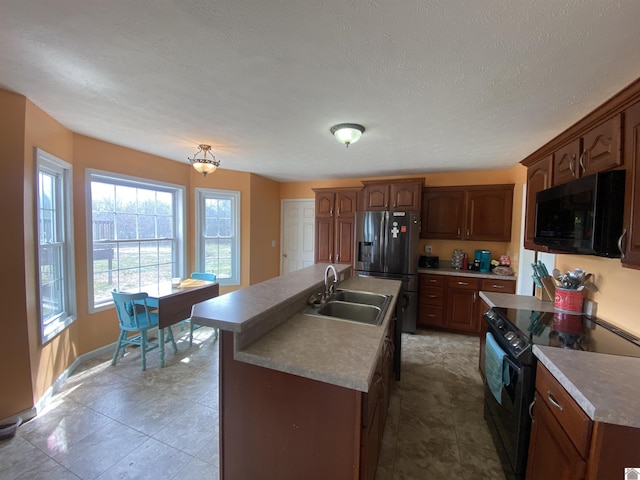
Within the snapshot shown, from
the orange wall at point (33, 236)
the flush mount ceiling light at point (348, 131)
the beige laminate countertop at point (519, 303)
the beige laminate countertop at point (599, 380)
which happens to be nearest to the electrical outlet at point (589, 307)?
the beige laminate countertop at point (519, 303)

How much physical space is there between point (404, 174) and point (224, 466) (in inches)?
159

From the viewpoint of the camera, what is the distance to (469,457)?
170cm

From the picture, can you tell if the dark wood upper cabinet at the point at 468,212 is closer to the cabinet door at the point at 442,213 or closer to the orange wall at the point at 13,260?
the cabinet door at the point at 442,213

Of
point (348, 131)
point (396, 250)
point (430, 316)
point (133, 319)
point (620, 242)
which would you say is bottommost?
point (430, 316)

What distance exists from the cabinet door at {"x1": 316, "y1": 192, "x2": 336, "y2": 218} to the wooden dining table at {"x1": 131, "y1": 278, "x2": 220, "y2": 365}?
2071 millimetres

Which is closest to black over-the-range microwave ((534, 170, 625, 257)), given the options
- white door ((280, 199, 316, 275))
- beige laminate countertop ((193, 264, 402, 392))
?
beige laminate countertop ((193, 264, 402, 392))

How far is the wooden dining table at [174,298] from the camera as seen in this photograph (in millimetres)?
2615

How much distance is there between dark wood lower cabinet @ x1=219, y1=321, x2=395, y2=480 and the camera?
3.58 feet

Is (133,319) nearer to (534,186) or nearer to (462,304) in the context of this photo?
(462,304)

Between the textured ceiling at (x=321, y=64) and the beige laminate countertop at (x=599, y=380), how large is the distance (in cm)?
148

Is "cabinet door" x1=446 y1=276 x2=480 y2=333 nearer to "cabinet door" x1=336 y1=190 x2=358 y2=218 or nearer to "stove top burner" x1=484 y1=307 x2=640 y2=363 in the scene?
"stove top burner" x1=484 y1=307 x2=640 y2=363

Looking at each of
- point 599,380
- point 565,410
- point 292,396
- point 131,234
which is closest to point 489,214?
point 599,380

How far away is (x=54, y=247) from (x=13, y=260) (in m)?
0.65

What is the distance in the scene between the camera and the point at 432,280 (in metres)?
3.73
